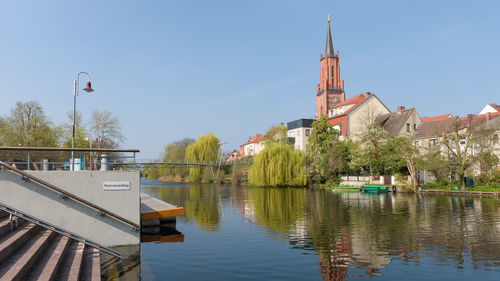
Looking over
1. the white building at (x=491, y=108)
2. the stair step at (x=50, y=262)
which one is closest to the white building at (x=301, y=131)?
the white building at (x=491, y=108)

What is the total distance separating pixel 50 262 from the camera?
7367 millimetres

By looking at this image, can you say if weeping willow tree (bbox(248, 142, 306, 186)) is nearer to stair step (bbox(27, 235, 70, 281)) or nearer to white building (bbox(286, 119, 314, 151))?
white building (bbox(286, 119, 314, 151))

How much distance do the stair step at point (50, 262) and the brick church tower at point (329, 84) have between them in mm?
96203

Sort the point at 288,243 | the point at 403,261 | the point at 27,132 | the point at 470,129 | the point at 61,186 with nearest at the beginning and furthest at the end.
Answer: the point at 403,261, the point at 61,186, the point at 288,243, the point at 470,129, the point at 27,132

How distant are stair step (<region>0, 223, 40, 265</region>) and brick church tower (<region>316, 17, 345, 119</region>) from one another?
96.1 meters

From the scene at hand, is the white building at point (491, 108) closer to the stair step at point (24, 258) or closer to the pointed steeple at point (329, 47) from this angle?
the pointed steeple at point (329, 47)

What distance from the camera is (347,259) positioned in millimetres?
9906

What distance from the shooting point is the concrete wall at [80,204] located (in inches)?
403

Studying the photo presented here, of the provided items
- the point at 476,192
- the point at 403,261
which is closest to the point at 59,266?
the point at 403,261

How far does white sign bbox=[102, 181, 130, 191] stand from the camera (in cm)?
1122

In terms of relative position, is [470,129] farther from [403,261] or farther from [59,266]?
[59,266]

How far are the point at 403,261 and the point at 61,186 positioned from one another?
410 inches

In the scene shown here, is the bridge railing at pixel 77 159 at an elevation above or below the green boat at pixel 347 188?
above

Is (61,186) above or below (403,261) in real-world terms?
above
